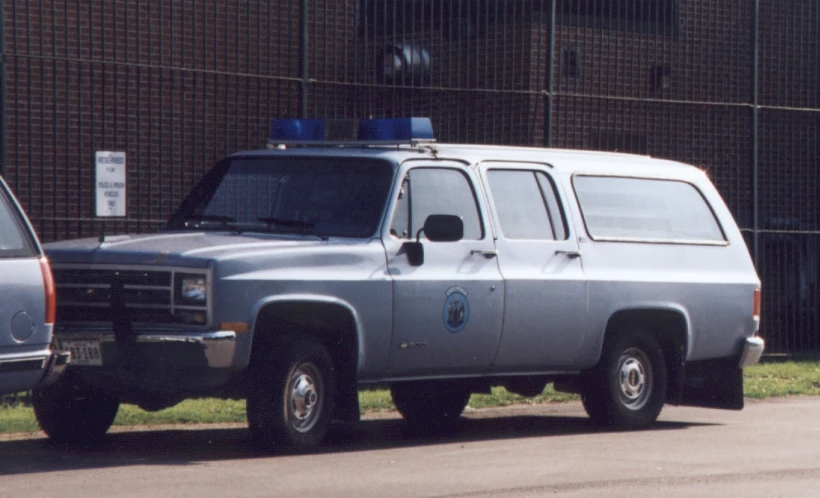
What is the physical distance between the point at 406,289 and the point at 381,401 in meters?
3.17

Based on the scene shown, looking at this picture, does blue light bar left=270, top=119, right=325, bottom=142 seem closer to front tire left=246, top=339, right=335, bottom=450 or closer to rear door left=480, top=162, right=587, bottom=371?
rear door left=480, top=162, right=587, bottom=371

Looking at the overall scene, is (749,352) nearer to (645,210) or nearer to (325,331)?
(645,210)

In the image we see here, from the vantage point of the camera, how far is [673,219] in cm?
1211

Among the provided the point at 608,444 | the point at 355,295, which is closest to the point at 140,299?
the point at 355,295

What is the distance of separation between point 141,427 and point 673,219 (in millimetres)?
4111

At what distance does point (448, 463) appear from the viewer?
9391mm

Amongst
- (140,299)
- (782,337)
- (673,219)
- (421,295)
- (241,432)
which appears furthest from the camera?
(782,337)

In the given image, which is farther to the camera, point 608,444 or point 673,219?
point 673,219

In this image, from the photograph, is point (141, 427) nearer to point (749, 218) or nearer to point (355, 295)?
point (355, 295)

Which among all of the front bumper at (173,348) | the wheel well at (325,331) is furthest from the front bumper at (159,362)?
the wheel well at (325,331)

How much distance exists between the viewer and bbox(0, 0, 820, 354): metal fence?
14664 mm

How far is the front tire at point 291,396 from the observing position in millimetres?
9492

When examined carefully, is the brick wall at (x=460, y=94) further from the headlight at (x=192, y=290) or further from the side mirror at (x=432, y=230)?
the headlight at (x=192, y=290)

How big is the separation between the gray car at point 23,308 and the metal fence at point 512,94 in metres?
3.95
